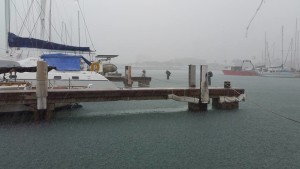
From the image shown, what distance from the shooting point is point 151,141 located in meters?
13.2

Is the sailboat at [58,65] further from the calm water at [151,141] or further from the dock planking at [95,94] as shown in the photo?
the dock planking at [95,94]

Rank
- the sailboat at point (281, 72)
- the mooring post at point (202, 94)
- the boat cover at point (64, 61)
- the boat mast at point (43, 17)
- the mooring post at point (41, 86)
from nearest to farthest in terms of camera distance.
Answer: the mooring post at point (41, 86) < the mooring post at point (202, 94) < the boat cover at point (64, 61) < the boat mast at point (43, 17) < the sailboat at point (281, 72)

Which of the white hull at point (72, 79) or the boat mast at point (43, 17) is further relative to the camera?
the boat mast at point (43, 17)

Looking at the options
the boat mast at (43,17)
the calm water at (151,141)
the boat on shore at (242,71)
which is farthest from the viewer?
the boat on shore at (242,71)

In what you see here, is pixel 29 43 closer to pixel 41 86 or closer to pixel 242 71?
pixel 41 86

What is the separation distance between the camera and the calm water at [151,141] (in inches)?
416

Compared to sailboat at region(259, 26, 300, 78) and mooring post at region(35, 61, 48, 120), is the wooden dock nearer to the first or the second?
mooring post at region(35, 61, 48, 120)

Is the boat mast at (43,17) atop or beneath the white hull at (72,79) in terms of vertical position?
atop

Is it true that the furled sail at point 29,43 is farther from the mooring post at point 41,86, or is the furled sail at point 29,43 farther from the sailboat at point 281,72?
the sailboat at point 281,72

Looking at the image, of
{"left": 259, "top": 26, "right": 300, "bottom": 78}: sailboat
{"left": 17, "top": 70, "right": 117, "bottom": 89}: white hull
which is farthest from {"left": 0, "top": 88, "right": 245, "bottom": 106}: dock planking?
{"left": 259, "top": 26, "right": 300, "bottom": 78}: sailboat

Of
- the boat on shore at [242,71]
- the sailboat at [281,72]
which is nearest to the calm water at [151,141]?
the sailboat at [281,72]

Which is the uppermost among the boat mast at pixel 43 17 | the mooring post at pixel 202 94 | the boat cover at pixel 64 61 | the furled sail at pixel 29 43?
the boat mast at pixel 43 17

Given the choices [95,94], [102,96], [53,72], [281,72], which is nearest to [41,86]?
[95,94]

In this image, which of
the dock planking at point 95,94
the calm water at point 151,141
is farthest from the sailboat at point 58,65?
the dock planking at point 95,94
